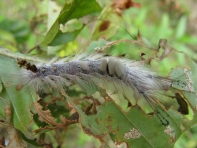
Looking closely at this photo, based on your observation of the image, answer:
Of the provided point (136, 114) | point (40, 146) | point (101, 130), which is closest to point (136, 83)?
point (136, 114)

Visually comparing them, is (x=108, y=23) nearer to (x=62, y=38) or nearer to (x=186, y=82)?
(x=62, y=38)

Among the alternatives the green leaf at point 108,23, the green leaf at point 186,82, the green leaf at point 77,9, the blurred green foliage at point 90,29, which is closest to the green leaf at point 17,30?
the blurred green foliage at point 90,29

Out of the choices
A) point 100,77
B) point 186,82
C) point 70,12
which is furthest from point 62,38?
point 186,82

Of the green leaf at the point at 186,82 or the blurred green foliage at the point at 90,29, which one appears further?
the blurred green foliage at the point at 90,29

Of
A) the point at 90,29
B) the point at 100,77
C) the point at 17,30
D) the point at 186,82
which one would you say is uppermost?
the point at 186,82

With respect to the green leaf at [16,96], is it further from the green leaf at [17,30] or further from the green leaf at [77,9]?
the green leaf at [17,30]
